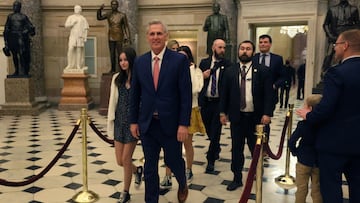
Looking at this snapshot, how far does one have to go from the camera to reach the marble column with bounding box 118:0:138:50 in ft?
35.8

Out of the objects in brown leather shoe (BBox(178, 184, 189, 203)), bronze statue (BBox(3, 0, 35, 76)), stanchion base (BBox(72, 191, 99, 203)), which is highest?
bronze statue (BBox(3, 0, 35, 76))

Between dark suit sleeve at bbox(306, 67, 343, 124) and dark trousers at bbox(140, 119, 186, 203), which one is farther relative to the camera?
dark trousers at bbox(140, 119, 186, 203)

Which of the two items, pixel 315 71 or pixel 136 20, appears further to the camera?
pixel 136 20

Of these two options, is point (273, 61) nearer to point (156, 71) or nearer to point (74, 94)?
point (156, 71)

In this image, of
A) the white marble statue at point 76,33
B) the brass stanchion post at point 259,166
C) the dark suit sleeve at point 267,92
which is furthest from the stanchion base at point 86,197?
the white marble statue at point 76,33

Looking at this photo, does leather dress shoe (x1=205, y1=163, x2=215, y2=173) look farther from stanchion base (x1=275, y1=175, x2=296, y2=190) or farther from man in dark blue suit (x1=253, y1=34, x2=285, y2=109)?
man in dark blue suit (x1=253, y1=34, x2=285, y2=109)

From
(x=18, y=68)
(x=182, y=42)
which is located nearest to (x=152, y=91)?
(x=18, y=68)

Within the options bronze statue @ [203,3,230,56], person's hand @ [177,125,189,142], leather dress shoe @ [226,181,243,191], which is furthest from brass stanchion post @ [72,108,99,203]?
bronze statue @ [203,3,230,56]

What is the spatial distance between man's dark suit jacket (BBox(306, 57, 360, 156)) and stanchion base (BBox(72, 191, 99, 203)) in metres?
2.48

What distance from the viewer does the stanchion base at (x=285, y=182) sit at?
413 cm

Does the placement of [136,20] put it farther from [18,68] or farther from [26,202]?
[26,202]

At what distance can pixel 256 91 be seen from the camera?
3.80 metres

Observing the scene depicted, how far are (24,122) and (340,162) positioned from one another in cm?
792

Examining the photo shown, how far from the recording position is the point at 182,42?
12.7 meters
